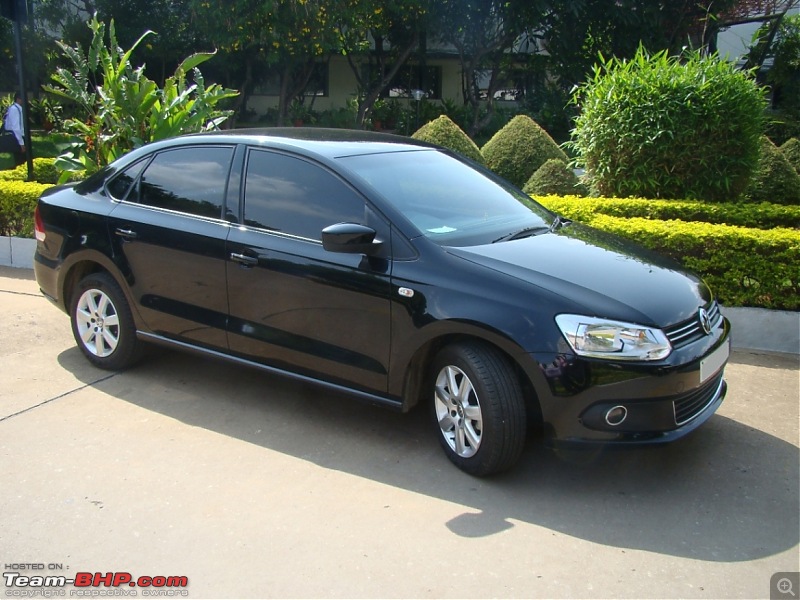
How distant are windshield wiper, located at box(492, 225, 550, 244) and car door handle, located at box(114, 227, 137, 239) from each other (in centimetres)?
236

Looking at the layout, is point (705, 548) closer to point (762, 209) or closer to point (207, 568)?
point (207, 568)

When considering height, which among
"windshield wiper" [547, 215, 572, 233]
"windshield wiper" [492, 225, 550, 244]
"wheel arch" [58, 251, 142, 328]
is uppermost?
"windshield wiper" [492, 225, 550, 244]

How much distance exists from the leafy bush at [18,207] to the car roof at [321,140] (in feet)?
14.1

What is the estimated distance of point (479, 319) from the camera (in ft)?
12.3

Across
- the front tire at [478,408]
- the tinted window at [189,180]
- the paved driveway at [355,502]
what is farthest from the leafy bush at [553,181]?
the front tire at [478,408]

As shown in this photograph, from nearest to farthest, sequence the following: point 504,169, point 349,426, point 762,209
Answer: point 349,426, point 762,209, point 504,169

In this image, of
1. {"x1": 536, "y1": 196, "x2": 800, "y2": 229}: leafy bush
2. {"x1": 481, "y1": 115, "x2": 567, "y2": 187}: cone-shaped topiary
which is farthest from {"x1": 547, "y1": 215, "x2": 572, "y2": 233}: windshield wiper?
{"x1": 481, "y1": 115, "x2": 567, "y2": 187}: cone-shaped topiary

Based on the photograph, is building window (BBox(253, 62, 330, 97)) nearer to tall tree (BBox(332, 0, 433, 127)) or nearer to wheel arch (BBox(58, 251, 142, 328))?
tall tree (BBox(332, 0, 433, 127))

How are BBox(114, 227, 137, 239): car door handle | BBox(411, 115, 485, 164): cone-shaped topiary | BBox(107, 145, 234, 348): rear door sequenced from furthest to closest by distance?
1. BBox(411, 115, 485, 164): cone-shaped topiary
2. BBox(114, 227, 137, 239): car door handle
3. BBox(107, 145, 234, 348): rear door

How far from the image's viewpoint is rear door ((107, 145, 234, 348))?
4.71m

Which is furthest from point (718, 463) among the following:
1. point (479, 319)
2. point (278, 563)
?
point (278, 563)

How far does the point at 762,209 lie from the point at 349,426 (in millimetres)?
5089

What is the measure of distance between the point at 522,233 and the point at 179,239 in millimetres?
2086

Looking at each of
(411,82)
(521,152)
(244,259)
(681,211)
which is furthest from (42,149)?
(244,259)
